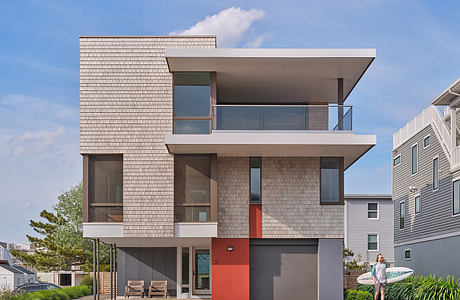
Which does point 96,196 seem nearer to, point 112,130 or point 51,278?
point 112,130

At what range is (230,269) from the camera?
22.1m

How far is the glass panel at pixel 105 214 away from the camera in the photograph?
844 inches

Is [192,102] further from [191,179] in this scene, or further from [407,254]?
[407,254]

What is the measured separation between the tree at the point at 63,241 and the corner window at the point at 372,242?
19.4 metres

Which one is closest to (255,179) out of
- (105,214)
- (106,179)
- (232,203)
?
(232,203)

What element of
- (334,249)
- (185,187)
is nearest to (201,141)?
(185,187)

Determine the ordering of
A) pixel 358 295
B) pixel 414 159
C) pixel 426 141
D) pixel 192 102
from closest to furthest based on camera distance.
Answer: pixel 192 102
pixel 358 295
pixel 426 141
pixel 414 159

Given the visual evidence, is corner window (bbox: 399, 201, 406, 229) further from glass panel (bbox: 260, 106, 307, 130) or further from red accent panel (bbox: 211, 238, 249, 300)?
glass panel (bbox: 260, 106, 307, 130)

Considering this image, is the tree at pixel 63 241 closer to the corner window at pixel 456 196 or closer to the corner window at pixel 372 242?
the corner window at pixel 372 242

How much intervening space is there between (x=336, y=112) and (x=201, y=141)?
470 cm

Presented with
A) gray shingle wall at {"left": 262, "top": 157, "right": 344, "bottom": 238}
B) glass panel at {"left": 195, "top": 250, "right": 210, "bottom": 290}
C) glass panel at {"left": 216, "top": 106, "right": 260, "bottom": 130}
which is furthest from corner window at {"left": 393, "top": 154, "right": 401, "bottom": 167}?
glass panel at {"left": 216, "top": 106, "right": 260, "bottom": 130}

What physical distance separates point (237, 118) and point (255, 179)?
257cm

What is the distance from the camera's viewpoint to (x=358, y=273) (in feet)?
94.1

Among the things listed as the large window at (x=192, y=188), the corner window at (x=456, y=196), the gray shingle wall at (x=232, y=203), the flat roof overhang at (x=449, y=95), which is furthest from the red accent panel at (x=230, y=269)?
the corner window at (x=456, y=196)
